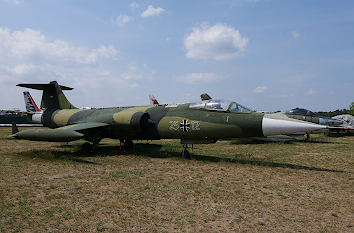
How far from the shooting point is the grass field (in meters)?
4.30

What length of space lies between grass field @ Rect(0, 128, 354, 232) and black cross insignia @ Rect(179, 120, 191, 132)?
1.41 meters

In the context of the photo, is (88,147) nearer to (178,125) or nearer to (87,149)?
(87,149)

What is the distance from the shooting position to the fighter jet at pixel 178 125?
8816 millimetres

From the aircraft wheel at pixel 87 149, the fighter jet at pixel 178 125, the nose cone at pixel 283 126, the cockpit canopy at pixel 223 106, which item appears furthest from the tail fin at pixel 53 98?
the nose cone at pixel 283 126

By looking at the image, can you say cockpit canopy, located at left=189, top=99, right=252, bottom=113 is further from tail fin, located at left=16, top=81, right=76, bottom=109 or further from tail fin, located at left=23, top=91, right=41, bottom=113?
tail fin, located at left=23, top=91, right=41, bottom=113

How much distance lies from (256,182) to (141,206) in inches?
137

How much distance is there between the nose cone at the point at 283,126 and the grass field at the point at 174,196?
1335 mm

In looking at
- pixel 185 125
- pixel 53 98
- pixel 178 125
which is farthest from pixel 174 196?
pixel 53 98

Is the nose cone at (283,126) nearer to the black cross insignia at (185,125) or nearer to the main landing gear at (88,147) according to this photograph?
the black cross insignia at (185,125)

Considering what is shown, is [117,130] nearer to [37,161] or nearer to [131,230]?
[37,161]

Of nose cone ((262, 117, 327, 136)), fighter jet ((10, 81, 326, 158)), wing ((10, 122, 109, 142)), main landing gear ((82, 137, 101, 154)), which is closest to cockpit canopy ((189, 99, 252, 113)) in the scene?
fighter jet ((10, 81, 326, 158))

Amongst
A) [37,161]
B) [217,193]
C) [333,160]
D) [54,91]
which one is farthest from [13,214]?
[54,91]

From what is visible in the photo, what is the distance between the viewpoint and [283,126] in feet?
27.1

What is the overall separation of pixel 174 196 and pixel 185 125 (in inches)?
186
